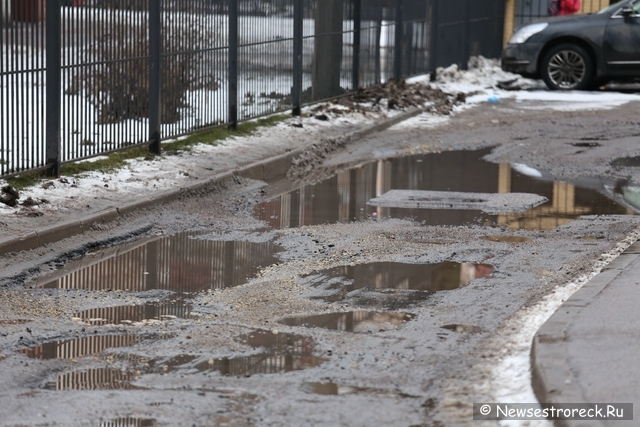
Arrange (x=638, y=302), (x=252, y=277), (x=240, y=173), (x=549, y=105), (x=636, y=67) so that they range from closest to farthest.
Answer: (x=638, y=302) < (x=252, y=277) < (x=240, y=173) < (x=549, y=105) < (x=636, y=67)

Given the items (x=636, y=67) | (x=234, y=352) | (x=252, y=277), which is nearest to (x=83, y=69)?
(x=252, y=277)

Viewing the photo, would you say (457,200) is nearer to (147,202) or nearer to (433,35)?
(147,202)

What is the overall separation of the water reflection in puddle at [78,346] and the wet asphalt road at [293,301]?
2 cm

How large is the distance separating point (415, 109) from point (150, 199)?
8.41 m

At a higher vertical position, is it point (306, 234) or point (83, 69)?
point (83, 69)

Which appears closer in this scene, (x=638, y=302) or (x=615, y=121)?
(x=638, y=302)

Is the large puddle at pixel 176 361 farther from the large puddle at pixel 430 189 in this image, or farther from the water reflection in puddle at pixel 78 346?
the large puddle at pixel 430 189

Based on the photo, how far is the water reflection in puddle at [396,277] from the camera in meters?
7.42

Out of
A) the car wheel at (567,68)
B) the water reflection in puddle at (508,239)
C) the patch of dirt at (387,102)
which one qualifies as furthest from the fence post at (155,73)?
the car wheel at (567,68)

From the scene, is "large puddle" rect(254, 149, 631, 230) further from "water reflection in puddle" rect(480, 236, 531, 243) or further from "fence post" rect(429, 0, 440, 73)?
"fence post" rect(429, 0, 440, 73)

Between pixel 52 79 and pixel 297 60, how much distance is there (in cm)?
595

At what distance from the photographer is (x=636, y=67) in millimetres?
20375

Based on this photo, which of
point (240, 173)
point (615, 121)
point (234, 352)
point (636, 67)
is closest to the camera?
point (234, 352)

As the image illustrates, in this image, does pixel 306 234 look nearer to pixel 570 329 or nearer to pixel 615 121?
pixel 570 329
